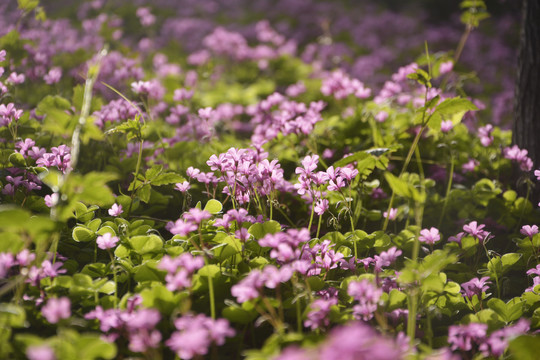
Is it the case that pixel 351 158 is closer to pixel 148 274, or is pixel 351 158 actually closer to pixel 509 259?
pixel 509 259

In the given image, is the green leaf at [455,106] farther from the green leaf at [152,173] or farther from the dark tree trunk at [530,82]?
the green leaf at [152,173]

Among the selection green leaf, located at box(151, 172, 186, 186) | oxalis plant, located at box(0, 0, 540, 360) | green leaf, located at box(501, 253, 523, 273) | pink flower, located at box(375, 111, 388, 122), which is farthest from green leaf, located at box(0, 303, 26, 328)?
pink flower, located at box(375, 111, 388, 122)

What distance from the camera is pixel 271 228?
74.4 inches

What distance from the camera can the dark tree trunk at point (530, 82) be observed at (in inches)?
109

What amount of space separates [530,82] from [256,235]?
213 cm

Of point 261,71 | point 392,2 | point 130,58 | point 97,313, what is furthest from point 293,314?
point 392,2

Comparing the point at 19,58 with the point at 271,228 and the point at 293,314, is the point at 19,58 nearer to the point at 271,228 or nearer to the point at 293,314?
the point at 271,228

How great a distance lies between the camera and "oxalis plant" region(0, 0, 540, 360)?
135 cm

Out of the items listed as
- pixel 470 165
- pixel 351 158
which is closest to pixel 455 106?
pixel 351 158

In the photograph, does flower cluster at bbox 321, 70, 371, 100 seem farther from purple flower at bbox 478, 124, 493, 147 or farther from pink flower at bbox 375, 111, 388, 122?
purple flower at bbox 478, 124, 493, 147

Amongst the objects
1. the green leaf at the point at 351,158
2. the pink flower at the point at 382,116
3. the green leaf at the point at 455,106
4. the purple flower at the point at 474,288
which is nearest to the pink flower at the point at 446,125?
the pink flower at the point at 382,116

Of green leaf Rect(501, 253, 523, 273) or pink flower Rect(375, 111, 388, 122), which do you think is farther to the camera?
pink flower Rect(375, 111, 388, 122)

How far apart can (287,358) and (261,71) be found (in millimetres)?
5907

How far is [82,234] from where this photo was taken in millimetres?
1934
